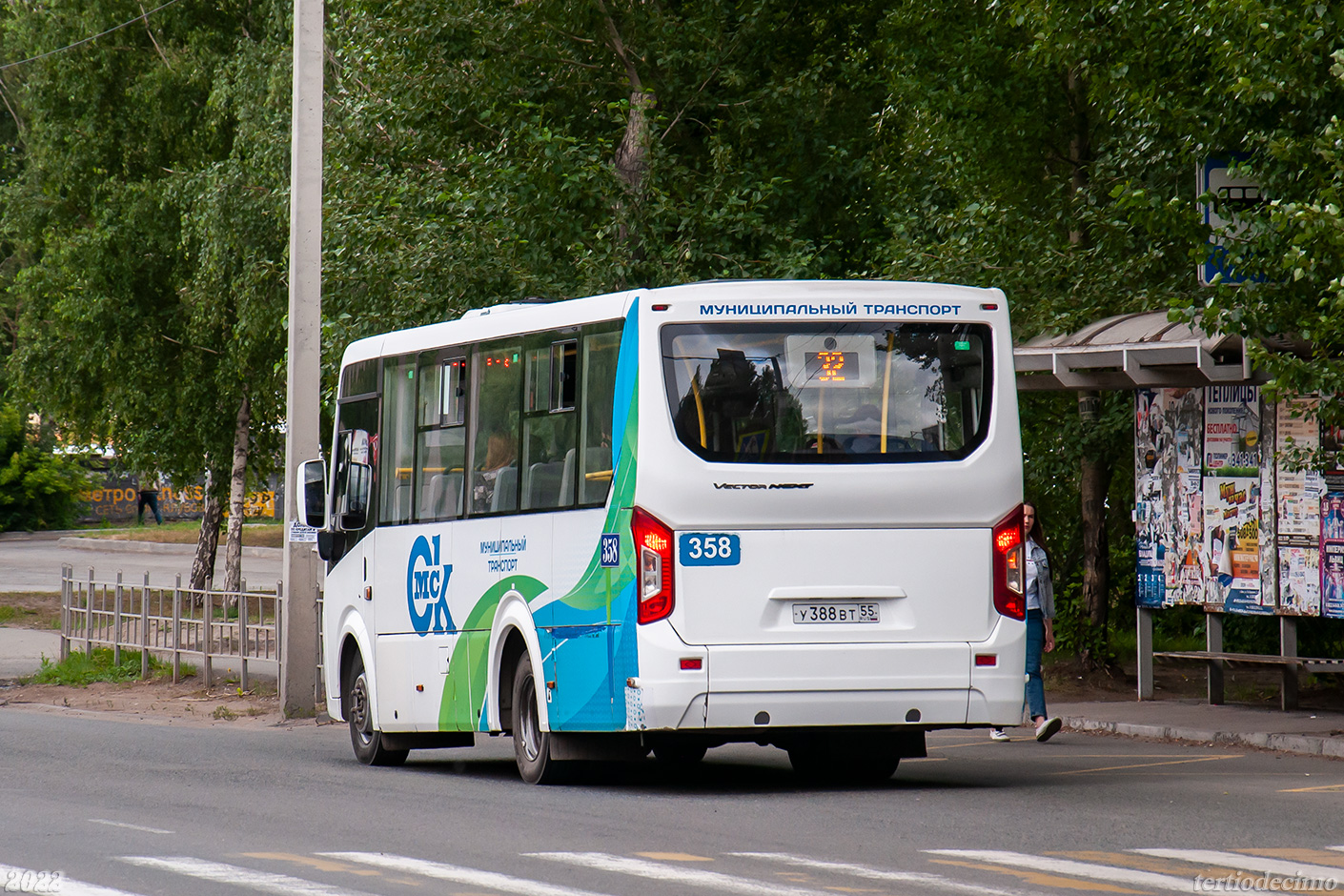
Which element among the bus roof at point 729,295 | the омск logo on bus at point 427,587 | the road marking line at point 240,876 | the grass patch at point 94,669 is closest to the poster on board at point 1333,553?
the bus roof at point 729,295

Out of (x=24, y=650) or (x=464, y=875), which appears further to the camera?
(x=24, y=650)

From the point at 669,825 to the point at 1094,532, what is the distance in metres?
11.9

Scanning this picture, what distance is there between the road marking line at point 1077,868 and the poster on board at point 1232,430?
8980 mm

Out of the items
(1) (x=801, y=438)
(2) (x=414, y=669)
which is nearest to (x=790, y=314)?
(1) (x=801, y=438)

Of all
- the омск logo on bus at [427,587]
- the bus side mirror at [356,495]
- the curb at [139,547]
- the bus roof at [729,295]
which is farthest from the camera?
the curb at [139,547]

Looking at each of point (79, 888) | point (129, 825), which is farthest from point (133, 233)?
point (79, 888)

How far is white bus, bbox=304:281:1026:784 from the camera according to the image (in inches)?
421

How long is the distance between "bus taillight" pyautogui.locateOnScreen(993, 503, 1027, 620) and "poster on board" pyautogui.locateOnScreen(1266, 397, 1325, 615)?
5.33 meters

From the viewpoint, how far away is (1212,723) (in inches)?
617

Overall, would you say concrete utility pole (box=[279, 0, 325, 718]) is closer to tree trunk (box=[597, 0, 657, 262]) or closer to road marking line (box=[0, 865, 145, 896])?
tree trunk (box=[597, 0, 657, 262])

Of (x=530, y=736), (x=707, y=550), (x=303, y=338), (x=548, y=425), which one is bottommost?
(x=530, y=736)

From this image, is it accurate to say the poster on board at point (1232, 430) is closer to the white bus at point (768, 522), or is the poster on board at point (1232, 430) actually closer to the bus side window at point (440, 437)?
the white bus at point (768, 522)

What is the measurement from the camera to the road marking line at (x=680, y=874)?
7.35 meters

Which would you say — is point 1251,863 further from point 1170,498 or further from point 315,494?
point 1170,498
